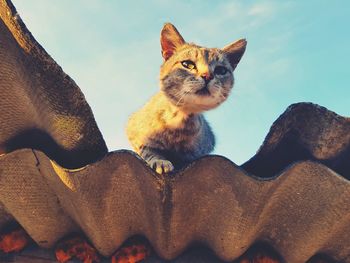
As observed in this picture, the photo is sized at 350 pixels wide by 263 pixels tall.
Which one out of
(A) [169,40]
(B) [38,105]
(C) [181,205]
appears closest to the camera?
(B) [38,105]

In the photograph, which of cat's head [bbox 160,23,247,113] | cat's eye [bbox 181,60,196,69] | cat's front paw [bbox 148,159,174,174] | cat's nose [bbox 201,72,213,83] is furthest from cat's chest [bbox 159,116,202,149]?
cat's front paw [bbox 148,159,174,174]

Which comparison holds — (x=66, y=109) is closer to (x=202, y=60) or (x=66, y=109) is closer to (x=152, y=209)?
(x=152, y=209)

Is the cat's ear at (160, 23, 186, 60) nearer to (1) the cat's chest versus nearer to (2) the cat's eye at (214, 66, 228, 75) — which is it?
(2) the cat's eye at (214, 66, 228, 75)

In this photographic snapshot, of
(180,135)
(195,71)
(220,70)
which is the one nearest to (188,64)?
(195,71)

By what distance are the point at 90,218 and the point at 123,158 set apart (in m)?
0.36

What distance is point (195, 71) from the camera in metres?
3.24

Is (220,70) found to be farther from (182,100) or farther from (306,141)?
(306,141)

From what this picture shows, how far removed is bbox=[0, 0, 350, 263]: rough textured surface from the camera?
1702 millimetres

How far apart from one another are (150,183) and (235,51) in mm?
2148

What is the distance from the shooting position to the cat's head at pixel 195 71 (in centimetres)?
300

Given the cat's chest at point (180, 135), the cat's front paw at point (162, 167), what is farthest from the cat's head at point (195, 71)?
the cat's front paw at point (162, 167)

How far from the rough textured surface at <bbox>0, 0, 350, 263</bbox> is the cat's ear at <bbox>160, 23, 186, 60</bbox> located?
1.85 meters

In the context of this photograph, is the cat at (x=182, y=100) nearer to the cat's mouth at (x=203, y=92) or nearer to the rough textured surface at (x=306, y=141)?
the cat's mouth at (x=203, y=92)

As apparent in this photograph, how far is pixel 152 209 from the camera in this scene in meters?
1.92
